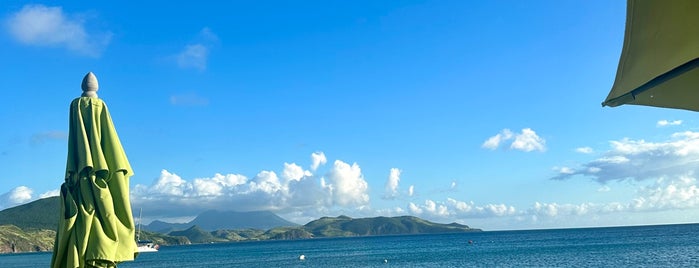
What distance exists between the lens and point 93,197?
609 centimetres

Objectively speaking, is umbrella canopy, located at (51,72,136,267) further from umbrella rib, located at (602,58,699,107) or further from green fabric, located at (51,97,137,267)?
umbrella rib, located at (602,58,699,107)

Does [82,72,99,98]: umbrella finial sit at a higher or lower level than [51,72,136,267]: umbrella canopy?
higher

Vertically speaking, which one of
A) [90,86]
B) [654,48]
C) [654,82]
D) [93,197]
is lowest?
[93,197]

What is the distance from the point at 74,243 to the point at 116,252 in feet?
1.35

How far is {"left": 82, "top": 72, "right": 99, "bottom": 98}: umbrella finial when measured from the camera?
6504mm

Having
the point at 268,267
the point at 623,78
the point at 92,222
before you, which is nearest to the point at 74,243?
the point at 92,222

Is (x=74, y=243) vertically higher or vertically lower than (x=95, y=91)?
lower

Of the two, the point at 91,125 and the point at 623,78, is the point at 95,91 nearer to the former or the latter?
the point at 91,125

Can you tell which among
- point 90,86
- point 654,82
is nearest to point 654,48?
point 654,82

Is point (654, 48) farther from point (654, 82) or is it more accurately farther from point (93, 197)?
point (93, 197)

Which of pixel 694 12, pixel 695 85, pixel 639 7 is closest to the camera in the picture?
pixel 694 12

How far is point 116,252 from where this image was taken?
20.1ft

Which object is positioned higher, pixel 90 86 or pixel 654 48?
pixel 90 86

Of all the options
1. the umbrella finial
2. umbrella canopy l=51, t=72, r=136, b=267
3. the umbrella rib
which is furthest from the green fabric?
the umbrella rib
